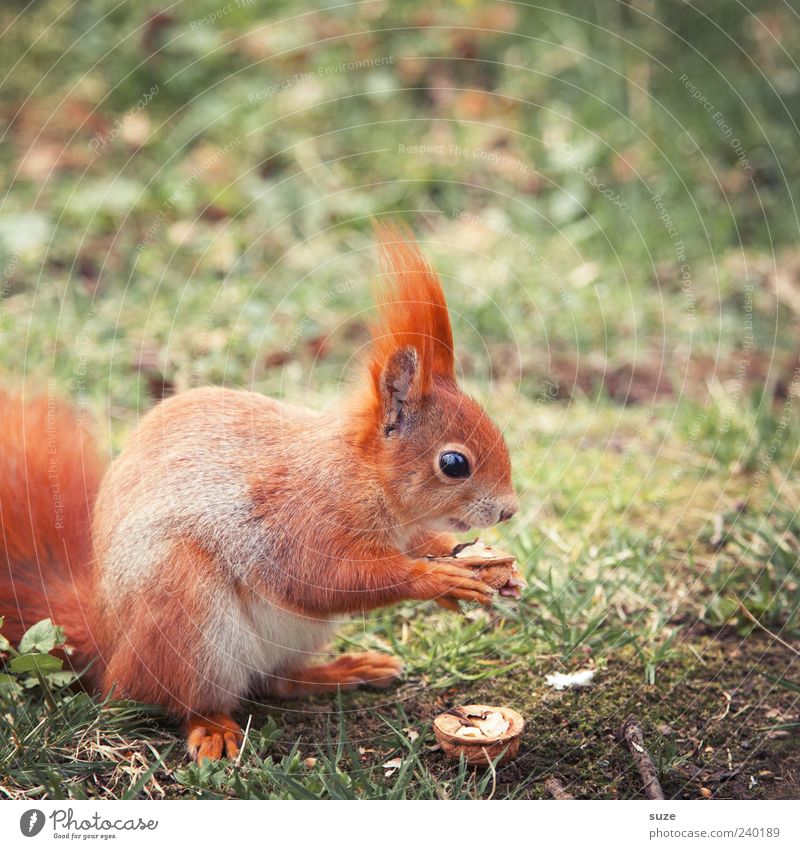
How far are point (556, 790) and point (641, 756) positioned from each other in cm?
15

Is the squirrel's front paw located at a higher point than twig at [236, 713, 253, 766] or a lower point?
higher

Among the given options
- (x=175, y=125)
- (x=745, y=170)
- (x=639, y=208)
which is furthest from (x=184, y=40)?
(x=745, y=170)

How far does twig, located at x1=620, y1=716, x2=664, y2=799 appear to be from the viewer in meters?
1.50

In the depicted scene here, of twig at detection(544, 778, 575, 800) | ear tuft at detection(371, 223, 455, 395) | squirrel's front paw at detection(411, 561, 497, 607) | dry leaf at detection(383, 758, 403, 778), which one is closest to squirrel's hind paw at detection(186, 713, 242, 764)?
dry leaf at detection(383, 758, 403, 778)

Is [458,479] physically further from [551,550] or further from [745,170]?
[745,170]

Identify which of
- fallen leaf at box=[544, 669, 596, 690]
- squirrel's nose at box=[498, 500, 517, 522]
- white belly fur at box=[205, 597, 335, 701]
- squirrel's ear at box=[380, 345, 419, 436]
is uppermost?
squirrel's ear at box=[380, 345, 419, 436]

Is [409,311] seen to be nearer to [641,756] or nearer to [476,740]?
[476,740]

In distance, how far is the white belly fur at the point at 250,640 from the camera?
5.01 feet

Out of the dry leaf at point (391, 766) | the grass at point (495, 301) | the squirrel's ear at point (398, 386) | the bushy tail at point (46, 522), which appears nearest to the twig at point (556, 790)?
the grass at point (495, 301)

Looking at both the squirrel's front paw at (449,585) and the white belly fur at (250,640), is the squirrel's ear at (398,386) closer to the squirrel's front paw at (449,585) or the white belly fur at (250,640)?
the squirrel's front paw at (449,585)

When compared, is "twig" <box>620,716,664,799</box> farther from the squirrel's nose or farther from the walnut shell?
the squirrel's nose

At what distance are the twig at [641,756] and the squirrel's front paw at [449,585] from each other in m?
0.32

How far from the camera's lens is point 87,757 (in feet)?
5.06
